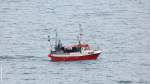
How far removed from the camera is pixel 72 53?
17312cm

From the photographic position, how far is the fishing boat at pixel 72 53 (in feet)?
566

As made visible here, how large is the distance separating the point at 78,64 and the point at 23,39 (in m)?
28.9

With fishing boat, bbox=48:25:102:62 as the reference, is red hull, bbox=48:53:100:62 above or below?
below

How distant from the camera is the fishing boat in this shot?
172375 millimetres

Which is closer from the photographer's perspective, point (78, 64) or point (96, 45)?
point (78, 64)

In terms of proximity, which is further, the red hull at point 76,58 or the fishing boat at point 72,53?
the red hull at point 76,58

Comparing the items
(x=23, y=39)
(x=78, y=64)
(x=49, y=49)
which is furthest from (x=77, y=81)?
(x=23, y=39)

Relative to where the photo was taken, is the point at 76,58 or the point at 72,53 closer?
the point at 76,58

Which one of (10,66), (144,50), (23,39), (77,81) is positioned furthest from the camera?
(23,39)

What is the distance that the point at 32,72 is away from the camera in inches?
6407

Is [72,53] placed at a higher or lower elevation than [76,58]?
higher

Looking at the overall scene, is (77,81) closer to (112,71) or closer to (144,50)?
(112,71)

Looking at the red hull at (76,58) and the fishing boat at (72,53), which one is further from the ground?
the fishing boat at (72,53)

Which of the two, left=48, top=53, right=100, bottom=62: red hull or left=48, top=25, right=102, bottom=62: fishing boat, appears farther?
left=48, top=53, right=100, bottom=62: red hull
